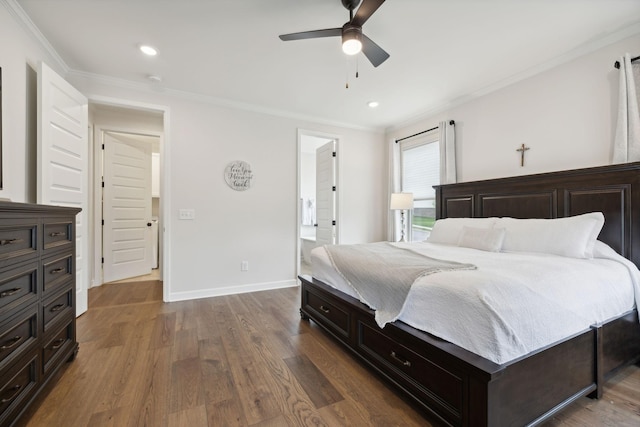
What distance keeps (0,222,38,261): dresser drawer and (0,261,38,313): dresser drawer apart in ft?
0.23

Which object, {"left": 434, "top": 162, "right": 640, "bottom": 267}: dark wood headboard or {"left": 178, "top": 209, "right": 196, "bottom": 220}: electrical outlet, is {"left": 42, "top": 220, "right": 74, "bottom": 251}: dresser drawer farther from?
{"left": 434, "top": 162, "right": 640, "bottom": 267}: dark wood headboard

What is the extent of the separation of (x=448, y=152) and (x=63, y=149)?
435 cm

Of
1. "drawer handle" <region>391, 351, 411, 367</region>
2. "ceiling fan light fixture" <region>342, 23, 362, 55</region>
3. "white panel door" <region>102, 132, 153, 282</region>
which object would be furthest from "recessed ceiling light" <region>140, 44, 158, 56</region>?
"drawer handle" <region>391, 351, 411, 367</region>

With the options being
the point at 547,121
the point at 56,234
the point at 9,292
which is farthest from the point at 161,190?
the point at 547,121

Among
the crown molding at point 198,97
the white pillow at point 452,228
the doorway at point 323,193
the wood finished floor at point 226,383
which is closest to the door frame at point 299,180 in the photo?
the doorway at point 323,193

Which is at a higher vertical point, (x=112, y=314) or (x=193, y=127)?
(x=193, y=127)

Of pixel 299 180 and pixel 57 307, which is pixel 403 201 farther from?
pixel 57 307

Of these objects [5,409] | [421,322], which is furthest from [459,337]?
[5,409]

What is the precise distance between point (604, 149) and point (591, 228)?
884mm

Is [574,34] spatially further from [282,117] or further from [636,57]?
[282,117]

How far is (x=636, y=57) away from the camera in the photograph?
2.21 m

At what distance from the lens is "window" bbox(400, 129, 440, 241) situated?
4.12 meters

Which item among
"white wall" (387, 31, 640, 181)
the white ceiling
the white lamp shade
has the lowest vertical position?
the white lamp shade

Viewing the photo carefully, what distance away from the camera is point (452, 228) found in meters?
3.05
